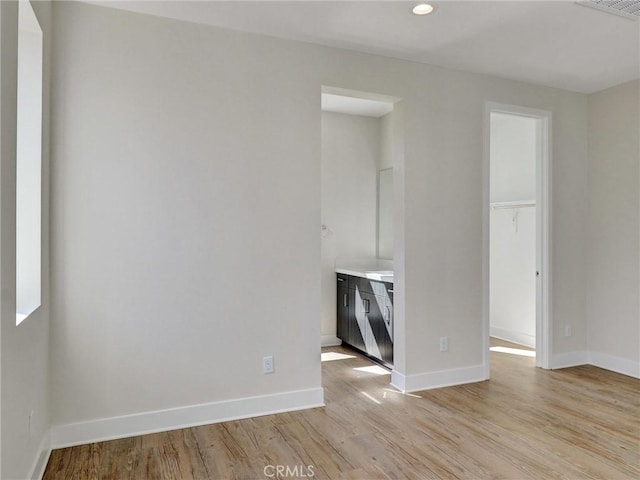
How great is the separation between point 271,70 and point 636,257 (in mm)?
Answer: 3578

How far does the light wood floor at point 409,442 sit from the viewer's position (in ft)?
7.51

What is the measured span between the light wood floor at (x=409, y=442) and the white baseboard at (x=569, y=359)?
0.60m

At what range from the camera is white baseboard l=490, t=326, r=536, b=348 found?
16.2 ft

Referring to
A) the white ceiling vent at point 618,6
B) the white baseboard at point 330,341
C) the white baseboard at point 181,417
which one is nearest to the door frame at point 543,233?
the white ceiling vent at point 618,6

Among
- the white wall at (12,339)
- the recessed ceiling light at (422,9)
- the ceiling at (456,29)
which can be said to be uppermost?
the ceiling at (456,29)

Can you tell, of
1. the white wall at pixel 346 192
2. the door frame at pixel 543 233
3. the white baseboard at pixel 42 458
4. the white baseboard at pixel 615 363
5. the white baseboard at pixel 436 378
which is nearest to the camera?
the white baseboard at pixel 42 458

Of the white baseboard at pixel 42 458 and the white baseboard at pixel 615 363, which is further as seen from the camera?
the white baseboard at pixel 615 363

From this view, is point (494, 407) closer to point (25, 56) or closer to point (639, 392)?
point (639, 392)

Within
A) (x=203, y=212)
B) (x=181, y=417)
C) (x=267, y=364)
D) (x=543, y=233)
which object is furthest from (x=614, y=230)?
(x=181, y=417)

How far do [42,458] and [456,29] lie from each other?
356 cm

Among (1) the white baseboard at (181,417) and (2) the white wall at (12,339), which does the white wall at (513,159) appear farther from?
(2) the white wall at (12,339)

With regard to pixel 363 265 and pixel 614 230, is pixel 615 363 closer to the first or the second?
pixel 614 230

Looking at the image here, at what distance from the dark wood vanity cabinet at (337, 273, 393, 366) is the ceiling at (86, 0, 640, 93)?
1988 millimetres

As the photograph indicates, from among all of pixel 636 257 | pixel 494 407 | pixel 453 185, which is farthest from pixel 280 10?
pixel 636 257
